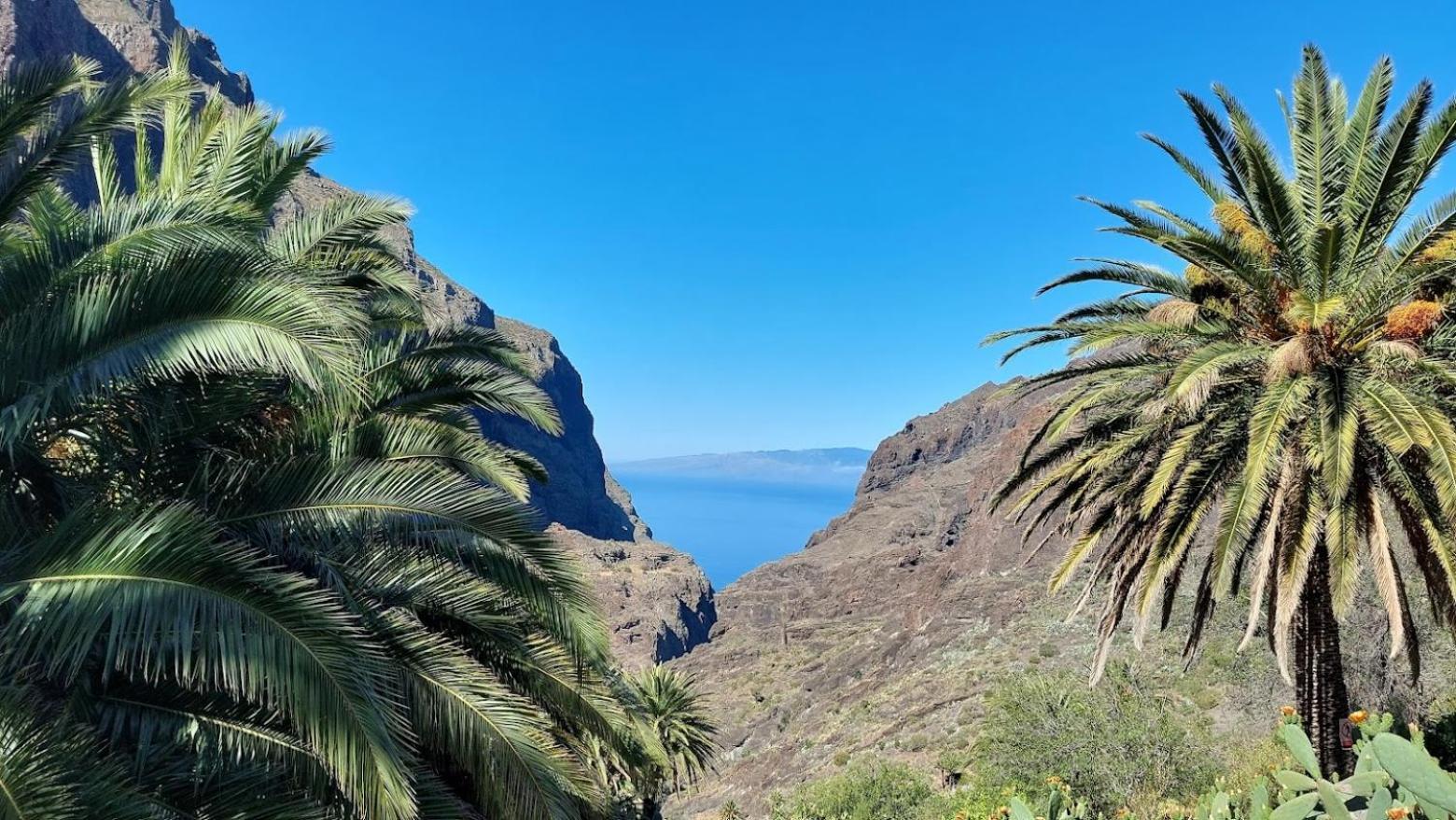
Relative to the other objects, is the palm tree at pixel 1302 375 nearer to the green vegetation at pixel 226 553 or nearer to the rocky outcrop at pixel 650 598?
the green vegetation at pixel 226 553

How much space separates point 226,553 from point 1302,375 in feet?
26.1

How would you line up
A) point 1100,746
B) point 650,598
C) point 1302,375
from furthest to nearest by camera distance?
1. point 650,598
2. point 1100,746
3. point 1302,375

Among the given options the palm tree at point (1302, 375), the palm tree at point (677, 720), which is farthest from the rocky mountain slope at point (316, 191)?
the palm tree at point (1302, 375)

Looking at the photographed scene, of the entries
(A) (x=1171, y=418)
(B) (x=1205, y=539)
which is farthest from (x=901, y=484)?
(A) (x=1171, y=418)

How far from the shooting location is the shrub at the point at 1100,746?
1462 centimetres

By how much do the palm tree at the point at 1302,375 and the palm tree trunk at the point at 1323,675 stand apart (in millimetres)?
19

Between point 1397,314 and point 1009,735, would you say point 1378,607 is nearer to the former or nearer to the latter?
point 1009,735

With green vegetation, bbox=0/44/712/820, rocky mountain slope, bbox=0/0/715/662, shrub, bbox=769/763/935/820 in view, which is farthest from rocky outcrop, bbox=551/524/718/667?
green vegetation, bbox=0/44/712/820

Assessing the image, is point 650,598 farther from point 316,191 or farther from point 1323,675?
point 1323,675

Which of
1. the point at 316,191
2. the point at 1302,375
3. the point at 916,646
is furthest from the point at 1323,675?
the point at 316,191

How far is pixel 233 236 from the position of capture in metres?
5.07

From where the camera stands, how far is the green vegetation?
3924 mm

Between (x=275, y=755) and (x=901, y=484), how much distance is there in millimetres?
114013

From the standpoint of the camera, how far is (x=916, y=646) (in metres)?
49.2
